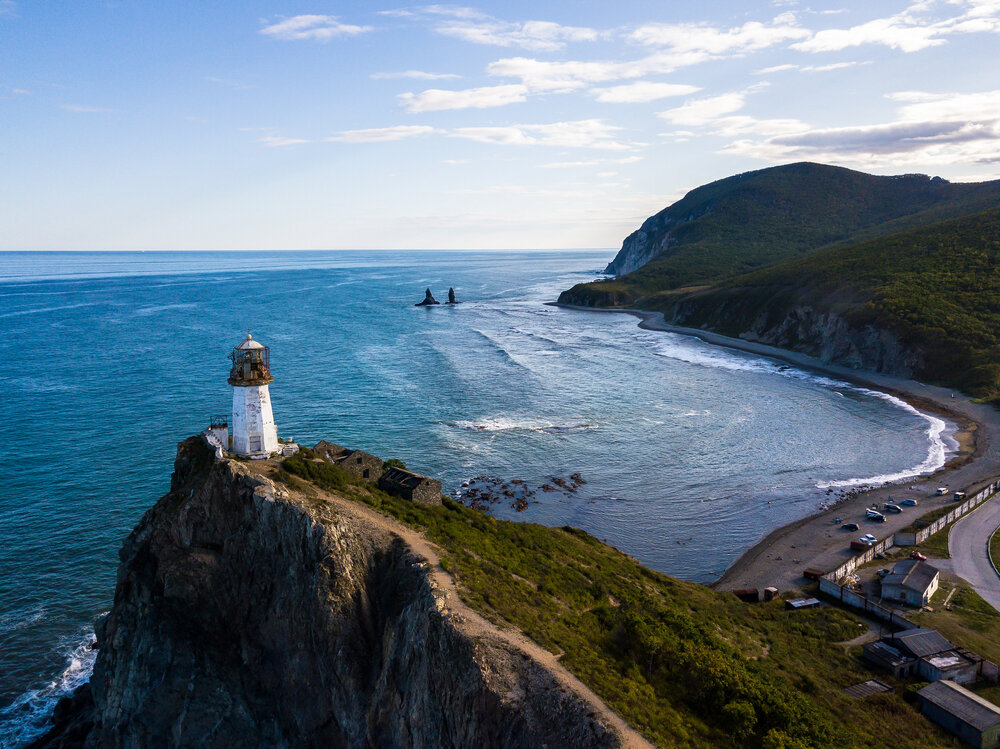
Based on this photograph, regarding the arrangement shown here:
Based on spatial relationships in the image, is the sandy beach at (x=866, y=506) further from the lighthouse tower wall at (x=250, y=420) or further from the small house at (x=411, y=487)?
the lighthouse tower wall at (x=250, y=420)

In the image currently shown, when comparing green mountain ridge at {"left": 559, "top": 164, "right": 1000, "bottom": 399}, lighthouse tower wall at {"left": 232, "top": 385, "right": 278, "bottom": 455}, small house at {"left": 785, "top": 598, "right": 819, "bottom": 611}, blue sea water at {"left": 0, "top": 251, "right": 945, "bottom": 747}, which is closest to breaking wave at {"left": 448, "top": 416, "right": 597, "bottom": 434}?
blue sea water at {"left": 0, "top": 251, "right": 945, "bottom": 747}

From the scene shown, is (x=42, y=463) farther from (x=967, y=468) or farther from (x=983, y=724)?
(x=967, y=468)

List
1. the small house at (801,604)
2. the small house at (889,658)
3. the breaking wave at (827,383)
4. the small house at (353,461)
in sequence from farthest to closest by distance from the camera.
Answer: the breaking wave at (827,383)
the small house at (801,604)
the small house at (353,461)
the small house at (889,658)

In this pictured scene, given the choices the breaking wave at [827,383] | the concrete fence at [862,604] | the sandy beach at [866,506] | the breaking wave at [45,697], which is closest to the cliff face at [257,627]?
the breaking wave at [45,697]

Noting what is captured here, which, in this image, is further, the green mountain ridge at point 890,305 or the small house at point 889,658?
the green mountain ridge at point 890,305

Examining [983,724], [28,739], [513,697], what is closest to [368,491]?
[513,697]

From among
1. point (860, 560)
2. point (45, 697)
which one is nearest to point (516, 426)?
point (860, 560)
